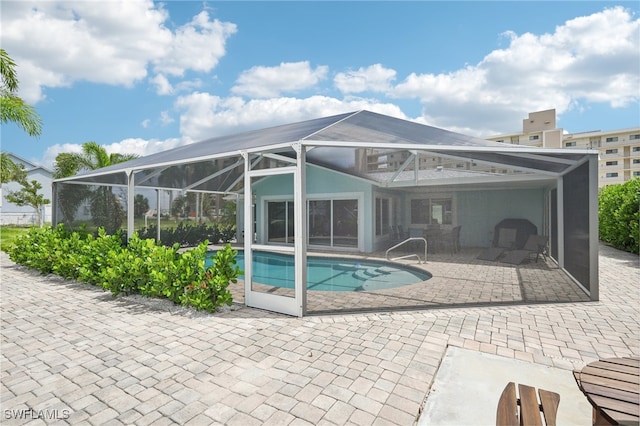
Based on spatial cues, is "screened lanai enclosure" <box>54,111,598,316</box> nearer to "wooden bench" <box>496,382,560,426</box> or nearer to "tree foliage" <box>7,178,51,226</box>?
"wooden bench" <box>496,382,560,426</box>

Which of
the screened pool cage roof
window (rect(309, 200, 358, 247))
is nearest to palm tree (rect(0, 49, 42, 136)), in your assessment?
the screened pool cage roof

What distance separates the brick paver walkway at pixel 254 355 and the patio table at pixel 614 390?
1217mm

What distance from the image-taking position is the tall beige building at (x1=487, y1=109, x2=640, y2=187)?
5384 cm

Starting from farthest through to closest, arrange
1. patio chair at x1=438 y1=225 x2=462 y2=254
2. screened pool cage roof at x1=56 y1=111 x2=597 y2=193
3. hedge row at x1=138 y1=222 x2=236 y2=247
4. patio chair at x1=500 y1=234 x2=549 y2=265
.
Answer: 1. hedge row at x1=138 y1=222 x2=236 y2=247
2. patio chair at x1=438 y1=225 x2=462 y2=254
3. patio chair at x1=500 y1=234 x2=549 y2=265
4. screened pool cage roof at x1=56 y1=111 x2=597 y2=193

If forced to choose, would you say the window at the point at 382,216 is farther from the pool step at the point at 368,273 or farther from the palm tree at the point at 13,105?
the palm tree at the point at 13,105

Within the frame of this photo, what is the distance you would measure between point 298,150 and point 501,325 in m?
3.75

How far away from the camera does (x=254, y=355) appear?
12.0ft

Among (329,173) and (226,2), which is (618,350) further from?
(329,173)

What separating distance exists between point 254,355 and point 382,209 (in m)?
10.8

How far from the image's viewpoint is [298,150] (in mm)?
4902

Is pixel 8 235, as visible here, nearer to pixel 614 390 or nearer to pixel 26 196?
pixel 26 196

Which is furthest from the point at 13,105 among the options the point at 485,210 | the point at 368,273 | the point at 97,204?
the point at 485,210

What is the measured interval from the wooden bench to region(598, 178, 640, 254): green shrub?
38.8 ft

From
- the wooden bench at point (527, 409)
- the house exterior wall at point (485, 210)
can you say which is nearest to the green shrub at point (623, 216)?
the house exterior wall at point (485, 210)
